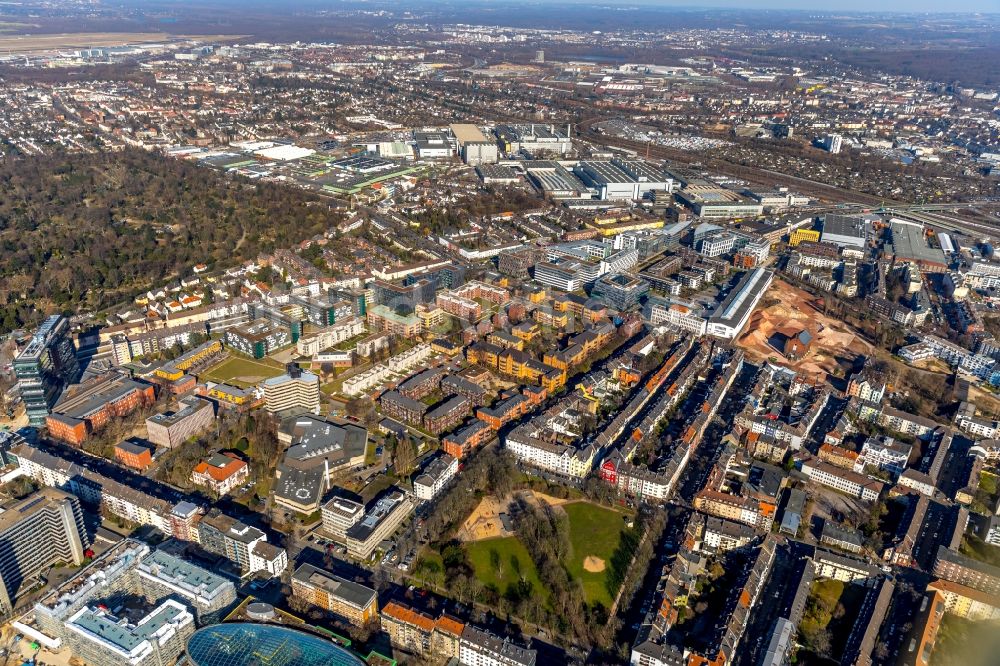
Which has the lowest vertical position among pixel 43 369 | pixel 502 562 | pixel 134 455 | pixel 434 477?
A: pixel 502 562

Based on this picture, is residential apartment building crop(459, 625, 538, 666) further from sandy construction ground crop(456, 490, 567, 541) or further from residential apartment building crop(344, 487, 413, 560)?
residential apartment building crop(344, 487, 413, 560)

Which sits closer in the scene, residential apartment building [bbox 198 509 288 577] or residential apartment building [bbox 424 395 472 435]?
residential apartment building [bbox 198 509 288 577]

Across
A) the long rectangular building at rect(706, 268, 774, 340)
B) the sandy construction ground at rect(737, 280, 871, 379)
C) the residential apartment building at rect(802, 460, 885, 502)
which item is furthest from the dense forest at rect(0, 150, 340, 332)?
the residential apartment building at rect(802, 460, 885, 502)

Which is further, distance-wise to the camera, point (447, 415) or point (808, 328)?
point (808, 328)

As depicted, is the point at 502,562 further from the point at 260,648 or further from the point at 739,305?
the point at 739,305

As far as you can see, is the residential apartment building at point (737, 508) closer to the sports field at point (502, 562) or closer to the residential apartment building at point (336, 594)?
the sports field at point (502, 562)

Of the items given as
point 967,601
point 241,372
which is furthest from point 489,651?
point 241,372
